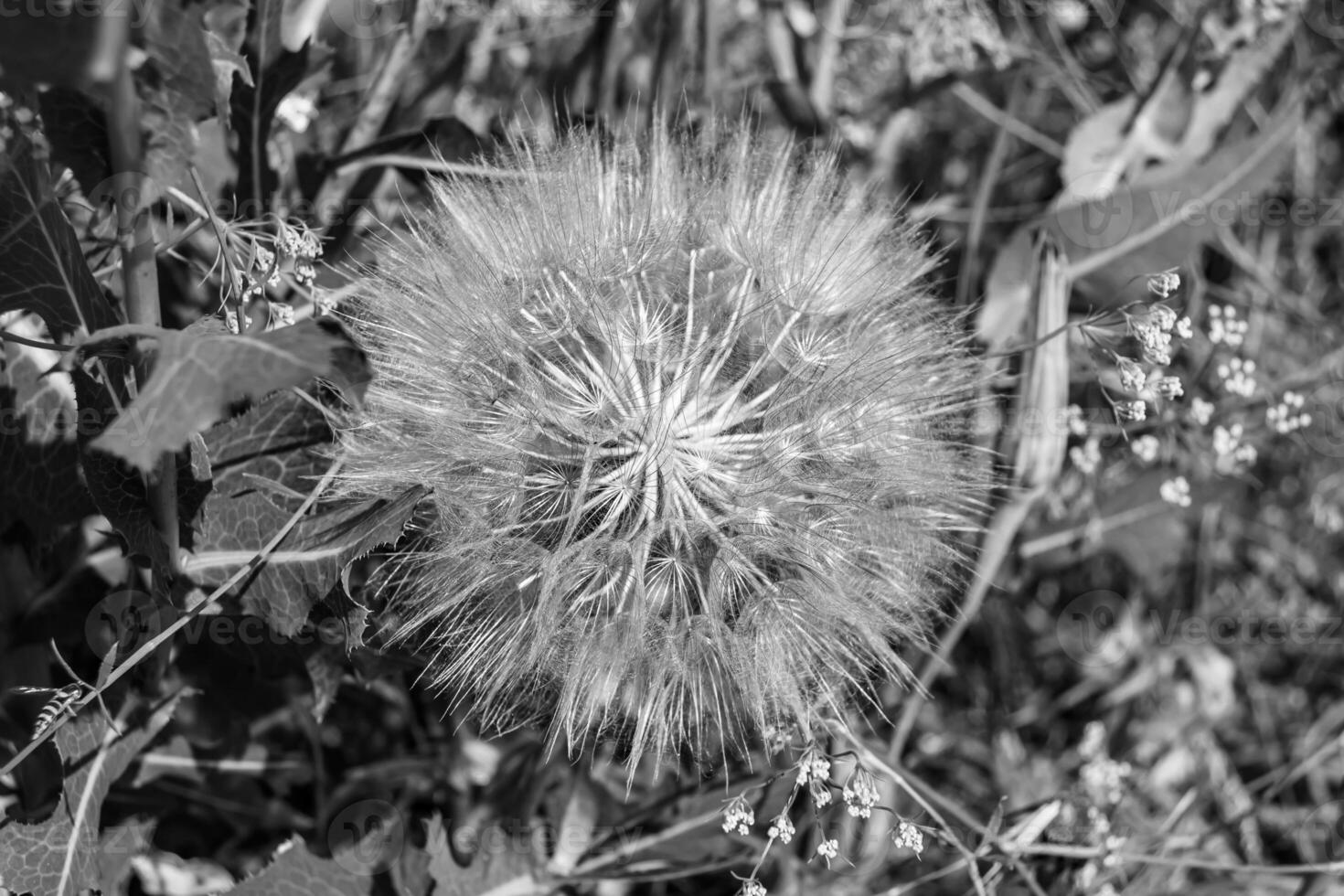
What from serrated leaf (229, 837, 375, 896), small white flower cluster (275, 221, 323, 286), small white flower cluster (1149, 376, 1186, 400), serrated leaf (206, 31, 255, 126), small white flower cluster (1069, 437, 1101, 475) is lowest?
serrated leaf (229, 837, 375, 896)

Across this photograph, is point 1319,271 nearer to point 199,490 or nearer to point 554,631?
point 554,631

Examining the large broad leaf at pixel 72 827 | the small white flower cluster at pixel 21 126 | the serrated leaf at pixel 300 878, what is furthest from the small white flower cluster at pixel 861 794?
the small white flower cluster at pixel 21 126

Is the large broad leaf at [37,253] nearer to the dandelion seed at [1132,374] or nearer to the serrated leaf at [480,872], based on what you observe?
the serrated leaf at [480,872]

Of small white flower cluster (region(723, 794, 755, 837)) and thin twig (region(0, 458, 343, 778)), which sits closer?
thin twig (region(0, 458, 343, 778))

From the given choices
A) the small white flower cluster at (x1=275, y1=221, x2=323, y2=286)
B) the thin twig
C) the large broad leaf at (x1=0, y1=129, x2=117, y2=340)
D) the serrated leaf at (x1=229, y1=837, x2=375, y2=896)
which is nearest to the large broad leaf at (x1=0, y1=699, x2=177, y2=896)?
the thin twig

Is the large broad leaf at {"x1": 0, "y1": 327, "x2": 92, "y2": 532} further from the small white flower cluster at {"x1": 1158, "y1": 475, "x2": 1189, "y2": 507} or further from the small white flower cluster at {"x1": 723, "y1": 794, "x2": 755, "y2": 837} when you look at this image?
the small white flower cluster at {"x1": 1158, "y1": 475, "x2": 1189, "y2": 507}

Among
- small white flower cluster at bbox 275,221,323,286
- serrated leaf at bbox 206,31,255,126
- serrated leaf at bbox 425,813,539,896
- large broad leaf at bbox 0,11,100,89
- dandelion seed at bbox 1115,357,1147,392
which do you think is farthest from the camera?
serrated leaf at bbox 425,813,539,896

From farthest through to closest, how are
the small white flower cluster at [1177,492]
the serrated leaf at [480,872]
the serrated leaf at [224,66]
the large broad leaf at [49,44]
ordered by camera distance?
the small white flower cluster at [1177,492] → the serrated leaf at [480,872] → the serrated leaf at [224,66] → the large broad leaf at [49,44]
